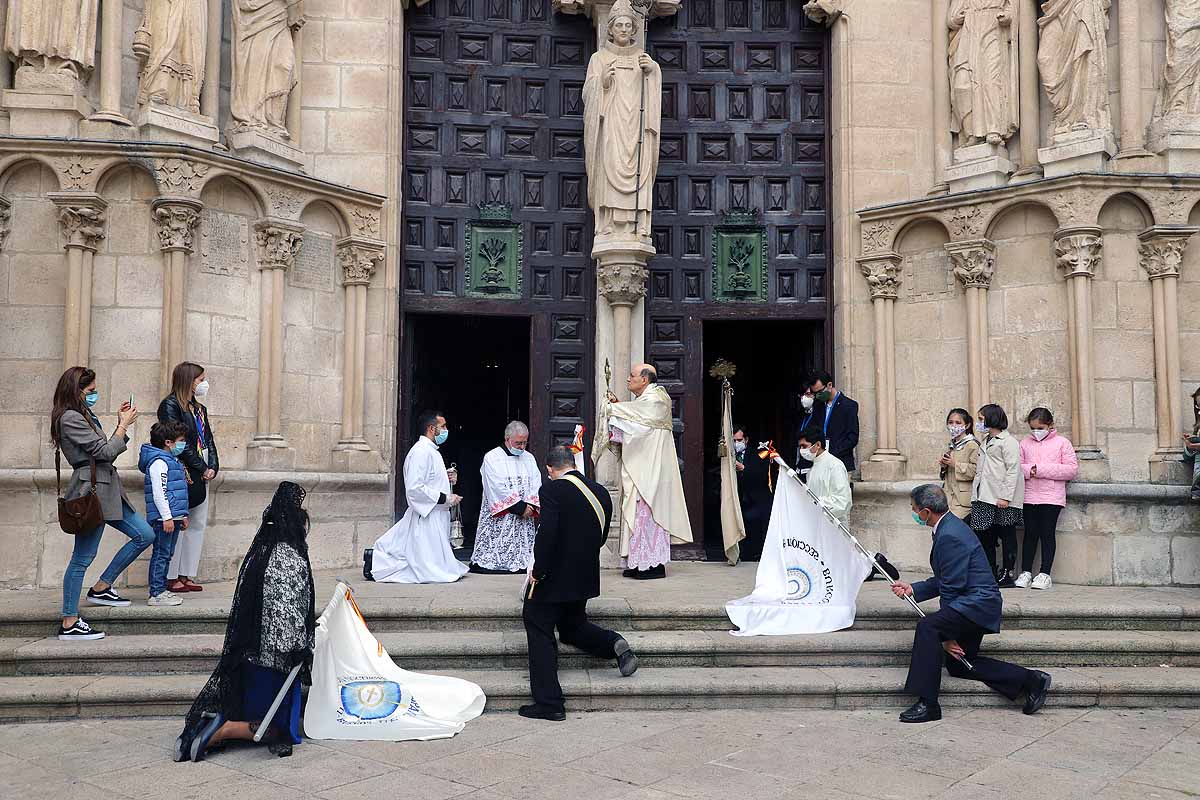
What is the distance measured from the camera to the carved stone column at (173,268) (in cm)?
930

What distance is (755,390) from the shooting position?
17.1m

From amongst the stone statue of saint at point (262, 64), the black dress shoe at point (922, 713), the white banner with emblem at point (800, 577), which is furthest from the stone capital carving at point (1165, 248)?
the stone statue of saint at point (262, 64)

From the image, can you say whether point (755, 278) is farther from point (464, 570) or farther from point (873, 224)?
point (464, 570)

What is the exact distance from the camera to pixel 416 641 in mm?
7121

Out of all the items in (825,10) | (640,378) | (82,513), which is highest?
(825,10)

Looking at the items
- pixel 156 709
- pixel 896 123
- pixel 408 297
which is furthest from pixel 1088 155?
pixel 156 709

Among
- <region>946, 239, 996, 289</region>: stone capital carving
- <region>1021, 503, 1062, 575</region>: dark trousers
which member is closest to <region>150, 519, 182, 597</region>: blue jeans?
<region>1021, 503, 1062, 575</region>: dark trousers

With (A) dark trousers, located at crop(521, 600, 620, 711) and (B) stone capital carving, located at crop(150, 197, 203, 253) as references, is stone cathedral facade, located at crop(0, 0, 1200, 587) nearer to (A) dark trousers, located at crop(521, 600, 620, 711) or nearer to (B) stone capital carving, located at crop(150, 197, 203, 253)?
(B) stone capital carving, located at crop(150, 197, 203, 253)

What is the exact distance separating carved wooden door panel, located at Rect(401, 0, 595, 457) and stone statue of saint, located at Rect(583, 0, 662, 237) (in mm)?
691

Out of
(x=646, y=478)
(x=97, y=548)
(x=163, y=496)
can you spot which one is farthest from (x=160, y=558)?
(x=646, y=478)

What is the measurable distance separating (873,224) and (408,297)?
534 cm

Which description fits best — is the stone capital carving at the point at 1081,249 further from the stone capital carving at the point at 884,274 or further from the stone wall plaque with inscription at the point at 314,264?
the stone wall plaque with inscription at the point at 314,264

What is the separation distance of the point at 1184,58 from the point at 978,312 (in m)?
3.13

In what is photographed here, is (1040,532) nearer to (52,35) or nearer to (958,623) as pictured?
(958,623)
